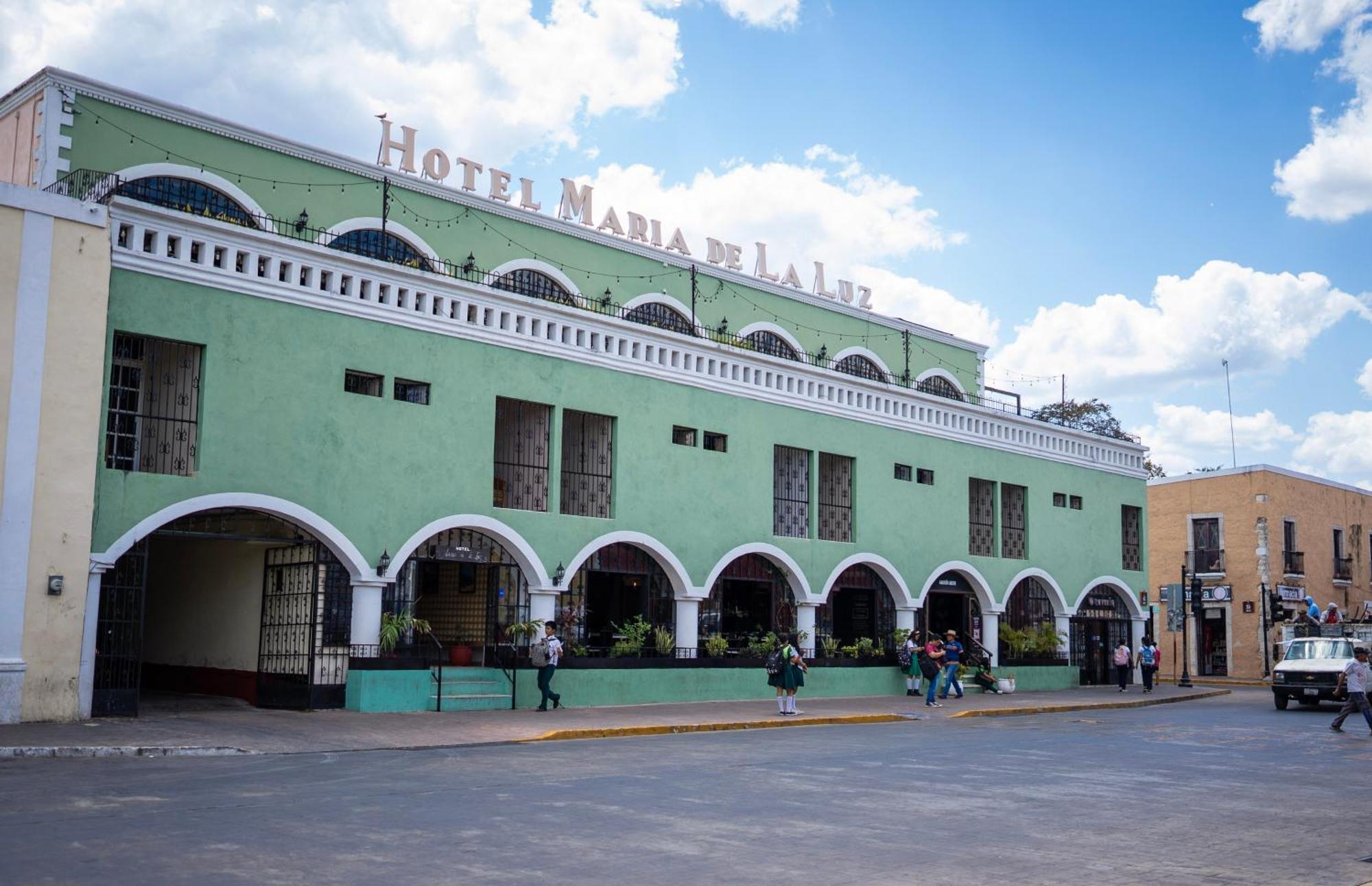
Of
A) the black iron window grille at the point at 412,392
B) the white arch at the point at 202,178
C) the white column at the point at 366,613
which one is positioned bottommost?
the white column at the point at 366,613

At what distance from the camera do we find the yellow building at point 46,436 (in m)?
16.5

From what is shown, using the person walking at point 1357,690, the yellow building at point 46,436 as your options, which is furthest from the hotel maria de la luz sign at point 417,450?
the person walking at point 1357,690

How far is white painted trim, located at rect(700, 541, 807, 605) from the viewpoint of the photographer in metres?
25.7

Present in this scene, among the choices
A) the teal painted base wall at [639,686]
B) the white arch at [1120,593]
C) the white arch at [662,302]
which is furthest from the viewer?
the white arch at [1120,593]

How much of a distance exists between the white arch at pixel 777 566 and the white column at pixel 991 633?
6.49m

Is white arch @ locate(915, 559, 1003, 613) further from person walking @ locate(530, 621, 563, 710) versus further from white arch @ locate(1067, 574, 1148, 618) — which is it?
person walking @ locate(530, 621, 563, 710)

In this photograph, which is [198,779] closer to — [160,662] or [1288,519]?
[160,662]

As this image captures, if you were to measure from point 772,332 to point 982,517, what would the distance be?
7557 mm

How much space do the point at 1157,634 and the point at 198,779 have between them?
137ft

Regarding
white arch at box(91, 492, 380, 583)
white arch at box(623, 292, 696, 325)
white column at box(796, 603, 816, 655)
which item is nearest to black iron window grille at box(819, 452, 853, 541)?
white column at box(796, 603, 816, 655)

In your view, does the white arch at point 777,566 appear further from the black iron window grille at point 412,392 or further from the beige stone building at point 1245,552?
the beige stone building at point 1245,552

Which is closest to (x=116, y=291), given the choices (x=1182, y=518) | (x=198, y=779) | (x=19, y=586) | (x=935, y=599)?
(x=19, y=586)

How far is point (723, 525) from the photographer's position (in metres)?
26.0

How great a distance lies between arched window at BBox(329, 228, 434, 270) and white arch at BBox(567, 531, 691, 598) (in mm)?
6313
